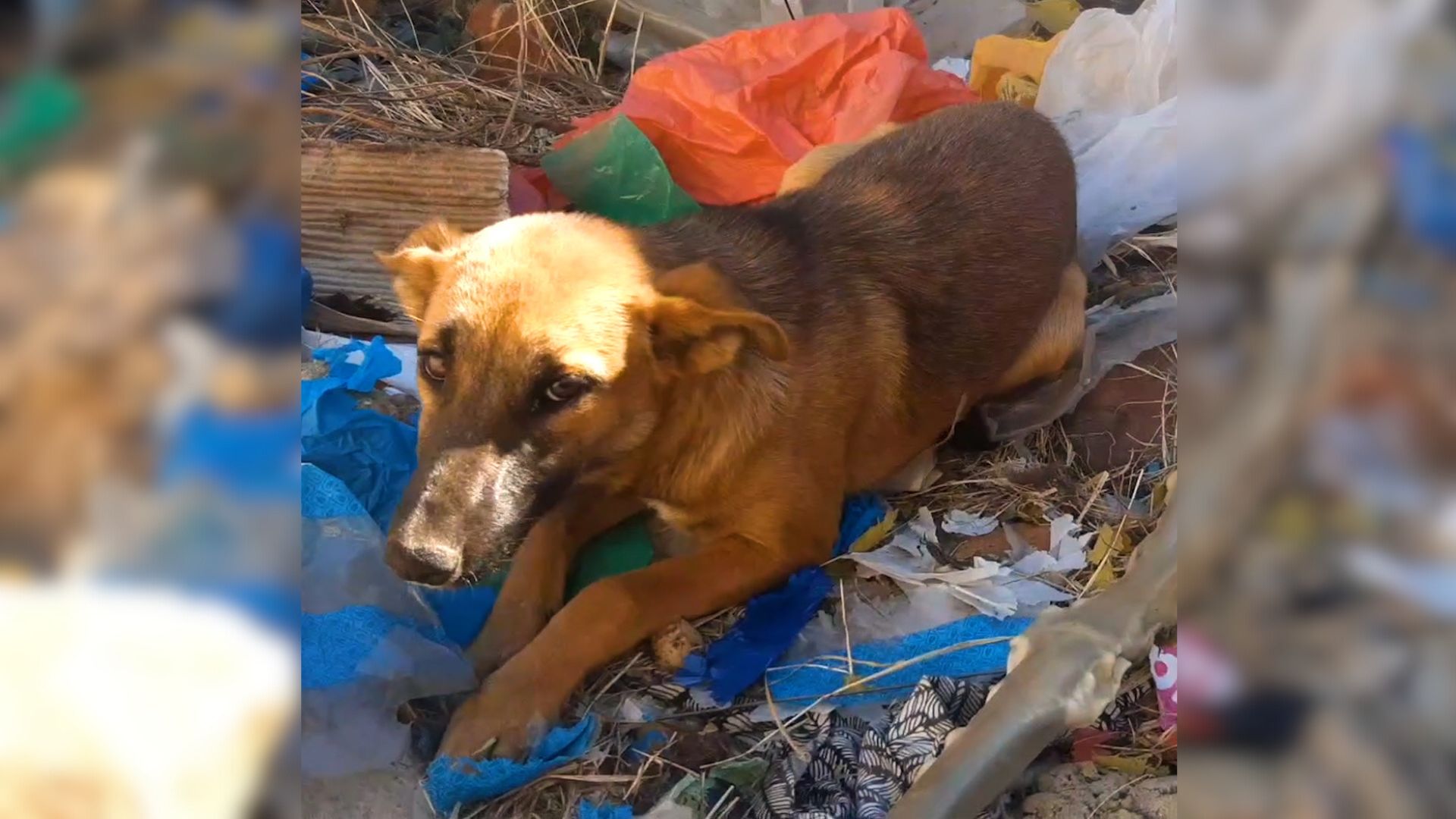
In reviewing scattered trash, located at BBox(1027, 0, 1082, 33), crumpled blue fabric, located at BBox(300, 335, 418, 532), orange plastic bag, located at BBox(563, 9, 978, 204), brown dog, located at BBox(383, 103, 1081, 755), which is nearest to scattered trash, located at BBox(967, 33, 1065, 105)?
orange plastic bag, located at BBox(563, 9, 978, 204)

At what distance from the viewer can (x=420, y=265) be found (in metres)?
2.84

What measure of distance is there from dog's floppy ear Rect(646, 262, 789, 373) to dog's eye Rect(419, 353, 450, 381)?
52cm

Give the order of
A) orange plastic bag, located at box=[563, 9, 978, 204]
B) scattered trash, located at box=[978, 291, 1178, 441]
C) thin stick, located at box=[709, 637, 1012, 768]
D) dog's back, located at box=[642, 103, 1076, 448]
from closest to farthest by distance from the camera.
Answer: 1. thin stick, located at box=[709, 637, 1012, 768]
2. dog's back, located at box=[642, 103, 1076, 448]
3. scattered trash, located at box=[978, 291, 1178, 441]
4. orange plastic bag, located at box=[563, 9, 978, 204]

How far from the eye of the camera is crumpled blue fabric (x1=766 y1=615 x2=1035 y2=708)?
2.85m

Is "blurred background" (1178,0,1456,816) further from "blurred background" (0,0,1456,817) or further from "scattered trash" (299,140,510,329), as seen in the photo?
"scattered trash" (299,140,510,329)

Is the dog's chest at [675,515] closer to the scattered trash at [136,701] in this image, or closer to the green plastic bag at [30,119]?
the scattered trash at [136,701]

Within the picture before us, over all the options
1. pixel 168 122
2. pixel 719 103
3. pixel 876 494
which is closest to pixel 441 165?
pixel 719 103

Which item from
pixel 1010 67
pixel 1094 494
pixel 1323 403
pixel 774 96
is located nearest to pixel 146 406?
pixel 1323 403

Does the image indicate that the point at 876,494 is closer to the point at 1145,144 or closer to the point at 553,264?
the point at 553,264

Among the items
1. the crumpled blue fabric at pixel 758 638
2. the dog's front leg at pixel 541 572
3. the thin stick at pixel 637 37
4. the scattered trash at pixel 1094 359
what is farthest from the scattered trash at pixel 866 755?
the thin stick at pixel 637 37

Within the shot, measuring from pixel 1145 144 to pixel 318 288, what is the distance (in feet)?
11.6

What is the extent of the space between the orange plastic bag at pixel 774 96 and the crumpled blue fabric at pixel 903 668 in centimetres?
242

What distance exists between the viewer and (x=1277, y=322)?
690 millimetres

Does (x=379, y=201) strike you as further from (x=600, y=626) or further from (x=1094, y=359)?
(x=1094, y=359)
